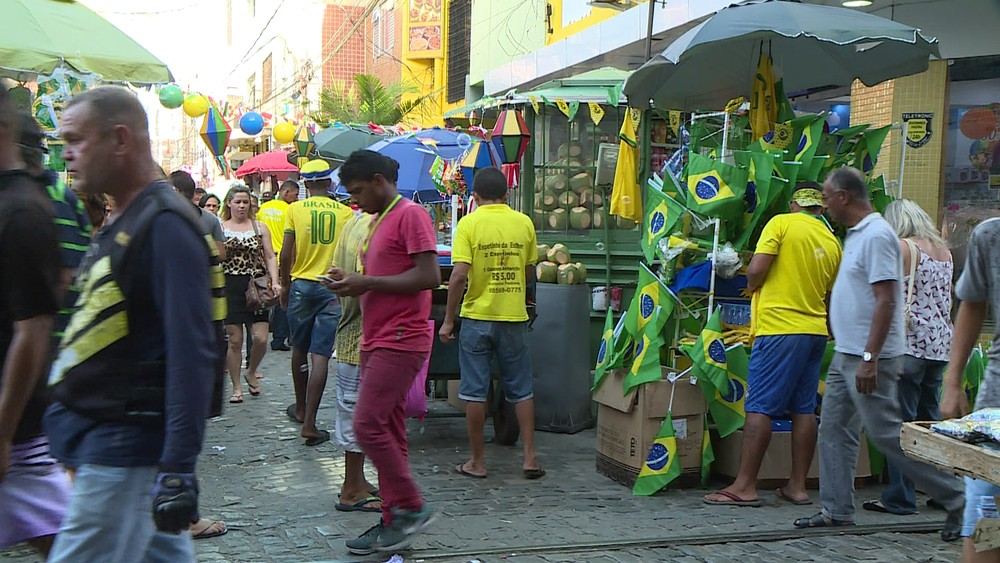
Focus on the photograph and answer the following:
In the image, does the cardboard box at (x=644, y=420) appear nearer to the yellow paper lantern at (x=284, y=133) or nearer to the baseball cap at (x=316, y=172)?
the baseball cap at (x=316, y=172)

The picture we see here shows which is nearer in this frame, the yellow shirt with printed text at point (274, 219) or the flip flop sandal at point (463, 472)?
the flip flop sandal at point (463, 472)

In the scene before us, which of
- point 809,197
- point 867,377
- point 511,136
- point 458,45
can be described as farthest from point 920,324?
point 458,45

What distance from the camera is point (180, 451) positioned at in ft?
8.46

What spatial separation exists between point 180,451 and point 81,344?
1.41 feet

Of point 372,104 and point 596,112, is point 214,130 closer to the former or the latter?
point 596,112

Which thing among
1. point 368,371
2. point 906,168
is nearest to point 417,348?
point 368,371

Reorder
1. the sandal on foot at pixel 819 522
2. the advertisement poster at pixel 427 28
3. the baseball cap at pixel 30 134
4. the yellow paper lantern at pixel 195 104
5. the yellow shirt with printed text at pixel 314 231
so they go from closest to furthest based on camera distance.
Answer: the baseball cap at pixel 30 134 → the sandal on foot at pixel 819 522 → the yellow shirt with printed text at pixel 314 231 → the yellow paper lantern at pixel 195 104 → the advertisement poster at pixel 427 28

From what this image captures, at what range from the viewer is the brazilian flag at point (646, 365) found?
6.44m

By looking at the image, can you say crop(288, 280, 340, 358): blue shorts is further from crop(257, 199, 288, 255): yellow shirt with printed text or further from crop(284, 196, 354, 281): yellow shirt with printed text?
crop(257, 199, 288, 255): yellow shirt with printed text

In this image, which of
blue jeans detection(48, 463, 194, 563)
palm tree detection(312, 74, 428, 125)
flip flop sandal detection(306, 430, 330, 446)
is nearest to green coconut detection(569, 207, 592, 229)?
flip flop sandal detection(306, 430, 330, 446)

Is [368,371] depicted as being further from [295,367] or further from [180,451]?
[295,367]

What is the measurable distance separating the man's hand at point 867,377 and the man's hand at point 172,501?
3.82m

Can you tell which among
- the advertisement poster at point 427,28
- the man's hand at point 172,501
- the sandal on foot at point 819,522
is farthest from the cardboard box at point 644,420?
the advertisement poster at point 427,28

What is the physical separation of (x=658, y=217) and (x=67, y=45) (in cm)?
434
